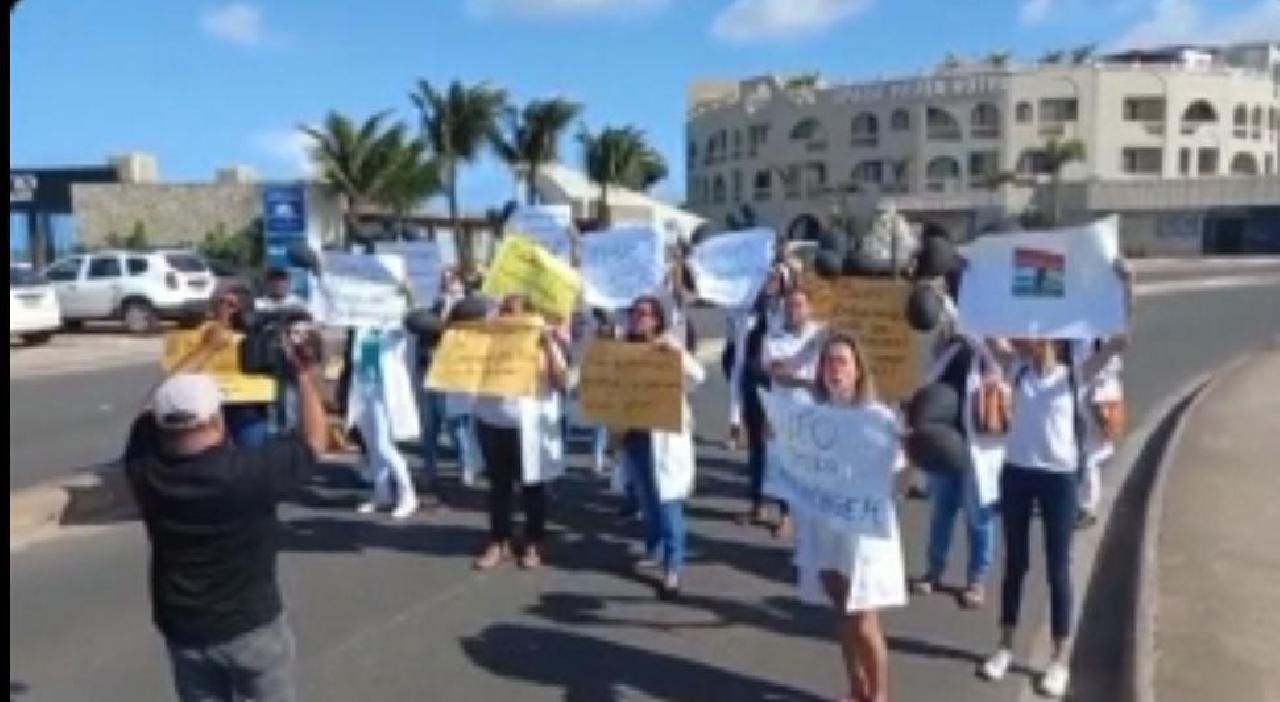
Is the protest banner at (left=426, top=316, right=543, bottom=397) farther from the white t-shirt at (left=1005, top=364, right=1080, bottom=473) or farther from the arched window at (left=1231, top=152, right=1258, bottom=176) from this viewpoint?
the arched window at (left=1231, top=152, right=1258, bottom=176)

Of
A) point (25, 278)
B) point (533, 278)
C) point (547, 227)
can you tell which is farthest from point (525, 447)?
point (25, 278)

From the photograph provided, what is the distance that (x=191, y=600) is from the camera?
444cm

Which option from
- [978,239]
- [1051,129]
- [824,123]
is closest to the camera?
[978,239]

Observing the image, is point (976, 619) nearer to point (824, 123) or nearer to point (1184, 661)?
point (1184, 661)

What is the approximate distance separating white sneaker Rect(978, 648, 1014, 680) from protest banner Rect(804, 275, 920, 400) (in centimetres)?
220

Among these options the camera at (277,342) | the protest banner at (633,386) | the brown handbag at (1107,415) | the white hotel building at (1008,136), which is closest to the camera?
the camera at (277,342)

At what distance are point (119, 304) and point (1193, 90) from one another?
86217 millimetres

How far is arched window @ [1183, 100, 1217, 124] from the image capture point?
101 metres

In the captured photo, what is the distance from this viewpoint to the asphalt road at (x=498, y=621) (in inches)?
253

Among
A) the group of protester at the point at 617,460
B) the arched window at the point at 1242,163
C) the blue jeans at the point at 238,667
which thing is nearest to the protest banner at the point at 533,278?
the group of protester at the point at 617,460

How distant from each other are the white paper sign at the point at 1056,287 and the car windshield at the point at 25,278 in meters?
25.0

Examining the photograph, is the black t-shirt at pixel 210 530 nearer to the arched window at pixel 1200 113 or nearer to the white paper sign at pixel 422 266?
the white paper sign at pixel 422 266

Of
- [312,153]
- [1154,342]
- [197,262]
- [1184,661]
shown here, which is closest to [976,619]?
[1184,661]

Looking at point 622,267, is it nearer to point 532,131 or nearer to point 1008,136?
point 532,131
